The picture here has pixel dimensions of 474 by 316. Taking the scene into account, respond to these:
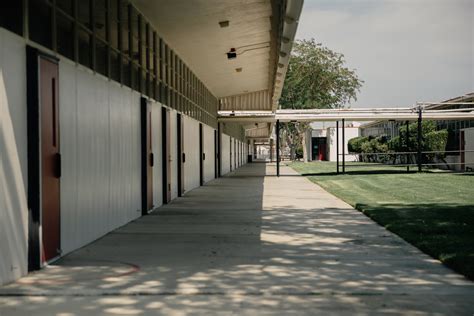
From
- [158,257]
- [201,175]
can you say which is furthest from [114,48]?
[201,175]

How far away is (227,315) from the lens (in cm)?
487

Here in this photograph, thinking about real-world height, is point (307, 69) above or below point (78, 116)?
above

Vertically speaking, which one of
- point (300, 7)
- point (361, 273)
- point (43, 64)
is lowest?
point (361, 273)

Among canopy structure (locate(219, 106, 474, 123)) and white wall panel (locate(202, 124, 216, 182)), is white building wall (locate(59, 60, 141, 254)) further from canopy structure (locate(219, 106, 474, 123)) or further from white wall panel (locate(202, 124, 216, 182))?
canopy structure (locate(219, 106, 474, 123))

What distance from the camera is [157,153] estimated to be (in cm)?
1385

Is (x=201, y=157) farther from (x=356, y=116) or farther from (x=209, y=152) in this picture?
(x=356, y=116)

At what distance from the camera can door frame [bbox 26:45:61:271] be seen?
653cm

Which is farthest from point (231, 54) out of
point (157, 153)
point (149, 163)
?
point (149, 163)

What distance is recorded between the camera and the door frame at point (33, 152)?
21.4ft

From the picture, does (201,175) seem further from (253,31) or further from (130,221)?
(130,221)

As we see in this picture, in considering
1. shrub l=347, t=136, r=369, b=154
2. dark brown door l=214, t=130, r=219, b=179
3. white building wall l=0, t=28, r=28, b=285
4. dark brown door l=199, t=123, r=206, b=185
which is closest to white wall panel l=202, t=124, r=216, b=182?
dark brown door l=214, t=130, r=219, b=179

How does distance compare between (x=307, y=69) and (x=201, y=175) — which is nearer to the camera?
(x=201, y=175)

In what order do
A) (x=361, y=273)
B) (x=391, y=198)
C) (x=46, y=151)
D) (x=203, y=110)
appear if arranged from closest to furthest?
1. (x=361, y=273)
2. (x=46, y=151)
3. (x=391, y=198)
4. (x=203, y=110)

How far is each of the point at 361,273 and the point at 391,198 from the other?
9731 mm
